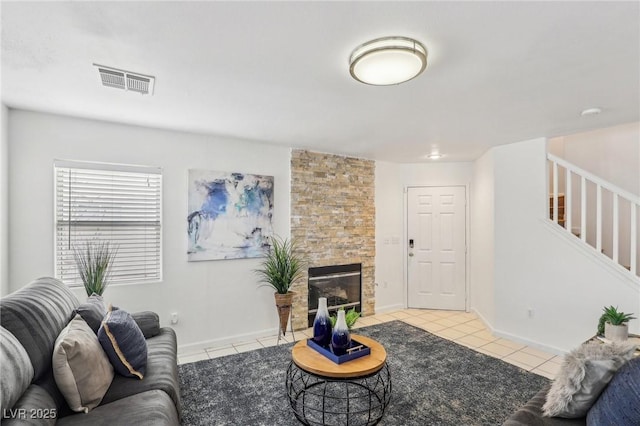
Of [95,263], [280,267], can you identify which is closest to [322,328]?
[280,267]

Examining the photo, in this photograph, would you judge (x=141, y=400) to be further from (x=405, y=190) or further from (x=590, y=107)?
(x=405, y=190)

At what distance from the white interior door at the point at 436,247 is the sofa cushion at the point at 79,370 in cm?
462

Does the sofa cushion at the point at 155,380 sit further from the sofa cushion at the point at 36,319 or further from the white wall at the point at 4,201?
the white wall at the point at 4,201

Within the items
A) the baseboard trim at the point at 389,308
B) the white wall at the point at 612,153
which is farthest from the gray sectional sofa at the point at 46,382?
the white wall at the point at 612,153

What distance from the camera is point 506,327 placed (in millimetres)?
4023

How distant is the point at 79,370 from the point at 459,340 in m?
3.81

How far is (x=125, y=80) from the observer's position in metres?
2.19

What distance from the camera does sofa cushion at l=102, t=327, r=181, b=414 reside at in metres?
1.76

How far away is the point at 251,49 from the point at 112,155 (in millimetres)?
2249

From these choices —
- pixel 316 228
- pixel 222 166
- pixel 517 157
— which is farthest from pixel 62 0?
pixel 517 157

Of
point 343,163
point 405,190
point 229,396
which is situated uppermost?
point 343,163

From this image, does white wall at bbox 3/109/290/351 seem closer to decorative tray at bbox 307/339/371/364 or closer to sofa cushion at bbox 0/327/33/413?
decorative tray at bbox 307/339/371/364

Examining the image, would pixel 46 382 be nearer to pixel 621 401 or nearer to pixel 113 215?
pixel 113 215

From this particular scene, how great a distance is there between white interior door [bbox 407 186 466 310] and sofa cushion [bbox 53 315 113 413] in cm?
462
